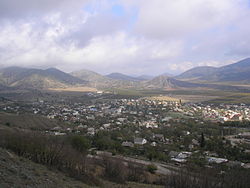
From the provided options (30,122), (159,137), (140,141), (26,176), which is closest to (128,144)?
(140,141)

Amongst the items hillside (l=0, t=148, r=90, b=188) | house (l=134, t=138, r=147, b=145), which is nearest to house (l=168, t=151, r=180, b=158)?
house (l=134, t=138, r=147, b=145)

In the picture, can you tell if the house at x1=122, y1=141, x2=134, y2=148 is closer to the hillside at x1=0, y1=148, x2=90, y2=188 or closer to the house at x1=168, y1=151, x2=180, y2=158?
the house at x1=168, y1=151, x2=180, y2=158

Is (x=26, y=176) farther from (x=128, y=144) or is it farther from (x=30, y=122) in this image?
(x=30, y=122)

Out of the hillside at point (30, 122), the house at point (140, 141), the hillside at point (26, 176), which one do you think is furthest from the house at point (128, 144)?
the hillside at point (26, 176)

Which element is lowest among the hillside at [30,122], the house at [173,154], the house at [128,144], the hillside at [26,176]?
the house at [173,154]

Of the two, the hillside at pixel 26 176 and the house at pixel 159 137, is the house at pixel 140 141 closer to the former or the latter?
the house at pixel 159 137

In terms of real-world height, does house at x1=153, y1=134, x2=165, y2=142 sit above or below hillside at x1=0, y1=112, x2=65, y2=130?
below

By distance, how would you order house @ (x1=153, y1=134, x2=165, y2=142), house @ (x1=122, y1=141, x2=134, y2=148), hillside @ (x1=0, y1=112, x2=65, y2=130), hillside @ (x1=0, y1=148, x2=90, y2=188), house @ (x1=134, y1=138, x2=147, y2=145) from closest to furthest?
hillside @ (x1=0, y1=148, x2=90, y2=188)
house @ (x1=122, y1=141, x2=134, y2=148)
house @ (x1=134, y1=138, x2=147, y2=145)
house @ (x1=153, y1=134, x2=165, y2=142)
hillside @ (x1=0, y1=112, x2=65, y2=130)

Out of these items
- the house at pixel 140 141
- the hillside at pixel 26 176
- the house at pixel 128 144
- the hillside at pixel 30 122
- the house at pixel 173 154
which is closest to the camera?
the hillside at pixel 26 176

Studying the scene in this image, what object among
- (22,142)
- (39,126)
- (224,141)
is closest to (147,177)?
(22,142)

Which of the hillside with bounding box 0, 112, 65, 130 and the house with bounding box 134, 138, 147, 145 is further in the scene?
the hillside with bounding box 0, 112, 65, 130

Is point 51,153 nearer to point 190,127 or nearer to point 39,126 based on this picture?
point 39,126
